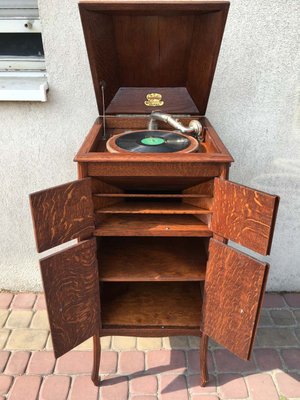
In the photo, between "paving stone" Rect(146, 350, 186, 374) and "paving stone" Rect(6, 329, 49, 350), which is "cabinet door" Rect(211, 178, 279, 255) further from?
"paving stone" Rect(6, 329, 49, 350)

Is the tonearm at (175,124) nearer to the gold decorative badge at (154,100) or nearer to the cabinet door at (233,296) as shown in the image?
the gold decorative badge at (154,100)

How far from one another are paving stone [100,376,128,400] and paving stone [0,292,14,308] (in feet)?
2.70

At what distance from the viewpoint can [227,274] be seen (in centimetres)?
125

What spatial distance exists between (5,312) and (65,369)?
577mm

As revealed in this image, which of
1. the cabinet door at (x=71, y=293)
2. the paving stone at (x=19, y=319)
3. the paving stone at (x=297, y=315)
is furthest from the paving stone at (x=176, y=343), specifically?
the paving stone at (x=19, y=319)

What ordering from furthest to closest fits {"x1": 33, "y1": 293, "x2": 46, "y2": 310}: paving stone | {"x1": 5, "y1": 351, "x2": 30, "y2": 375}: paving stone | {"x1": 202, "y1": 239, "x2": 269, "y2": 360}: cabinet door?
{"x1": 33, "y1": 293, "x2": 46, "y2": 310}: paving stone, {"x1": 5, "y1": 351, "x2": 30, "y2": 375}: paving stone, {"x1": 202, "y1": 239, "x2": 269, "y2": 360}: cabinet door

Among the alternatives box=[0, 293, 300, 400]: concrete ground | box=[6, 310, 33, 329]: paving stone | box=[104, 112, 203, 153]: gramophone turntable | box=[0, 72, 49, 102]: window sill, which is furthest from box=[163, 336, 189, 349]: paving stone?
box=[0, 72, 49, 102]: window sill

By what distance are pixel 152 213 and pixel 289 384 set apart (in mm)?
1042

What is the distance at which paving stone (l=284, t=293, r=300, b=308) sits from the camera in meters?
2.12

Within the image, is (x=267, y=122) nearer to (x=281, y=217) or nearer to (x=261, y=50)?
(x=261, y=50)

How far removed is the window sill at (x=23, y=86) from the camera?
171 centimetres

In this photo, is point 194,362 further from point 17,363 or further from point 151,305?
point 17,363

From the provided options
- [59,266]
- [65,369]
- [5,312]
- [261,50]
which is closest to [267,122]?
[261,50]

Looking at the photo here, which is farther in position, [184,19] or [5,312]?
[5,312]
